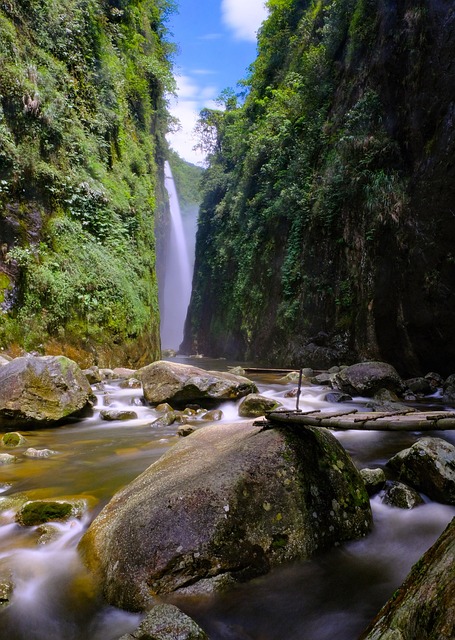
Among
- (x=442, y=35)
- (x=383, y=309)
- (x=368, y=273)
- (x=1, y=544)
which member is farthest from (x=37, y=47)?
(x=1, y=544)

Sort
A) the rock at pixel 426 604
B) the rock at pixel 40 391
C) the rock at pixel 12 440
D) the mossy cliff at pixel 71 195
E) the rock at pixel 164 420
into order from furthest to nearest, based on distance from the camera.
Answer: the mossy cliff at pixel 71 195
the rock at pixel 164 420
the rock at pixel 40 391
the rock at pixel 12 440
the rock at pixel 426 604

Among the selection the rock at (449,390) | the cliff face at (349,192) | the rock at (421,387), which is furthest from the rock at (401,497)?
the cliff face at (349,192)

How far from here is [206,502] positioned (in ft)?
8.18

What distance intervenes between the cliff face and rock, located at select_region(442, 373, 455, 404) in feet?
1.77

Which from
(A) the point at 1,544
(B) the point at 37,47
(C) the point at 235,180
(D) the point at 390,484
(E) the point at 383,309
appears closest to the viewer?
(A) the point at 1,544

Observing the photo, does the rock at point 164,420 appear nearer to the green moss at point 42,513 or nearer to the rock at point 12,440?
the rock at point 12,440

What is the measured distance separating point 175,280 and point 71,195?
153ft

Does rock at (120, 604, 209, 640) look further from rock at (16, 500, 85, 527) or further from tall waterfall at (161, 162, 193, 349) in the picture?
tall waterfall at (161, 162, 193, 349)

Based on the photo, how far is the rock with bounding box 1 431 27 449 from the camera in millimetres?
4961

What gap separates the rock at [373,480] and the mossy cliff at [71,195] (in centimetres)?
745

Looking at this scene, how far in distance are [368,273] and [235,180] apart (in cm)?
1651

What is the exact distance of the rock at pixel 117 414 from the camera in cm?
653

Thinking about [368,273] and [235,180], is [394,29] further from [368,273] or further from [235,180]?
[235,180]

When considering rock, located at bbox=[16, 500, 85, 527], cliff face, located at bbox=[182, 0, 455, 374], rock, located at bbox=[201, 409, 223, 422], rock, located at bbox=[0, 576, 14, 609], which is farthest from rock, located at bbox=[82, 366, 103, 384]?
cliff face, located at bbox=[182, 0, 455, 374]
